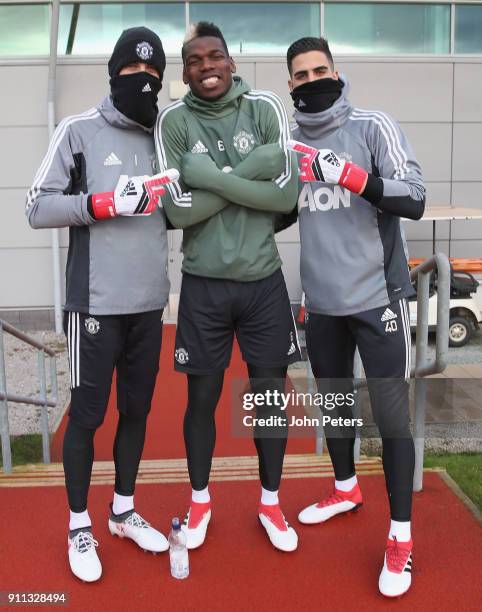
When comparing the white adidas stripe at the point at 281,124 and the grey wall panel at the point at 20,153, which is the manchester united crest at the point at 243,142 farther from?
the grey wall panel at the point at 20,153

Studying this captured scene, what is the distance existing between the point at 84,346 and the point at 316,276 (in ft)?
3.25

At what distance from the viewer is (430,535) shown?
9.22ft

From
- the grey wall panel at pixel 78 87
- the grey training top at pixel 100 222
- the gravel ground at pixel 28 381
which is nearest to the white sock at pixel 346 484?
the grey training top at pixel 100 222

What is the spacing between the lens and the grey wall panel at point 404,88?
988 cm

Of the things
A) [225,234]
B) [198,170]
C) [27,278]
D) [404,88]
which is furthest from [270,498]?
[404,88]

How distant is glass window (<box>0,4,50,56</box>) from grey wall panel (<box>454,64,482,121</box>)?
253 inches

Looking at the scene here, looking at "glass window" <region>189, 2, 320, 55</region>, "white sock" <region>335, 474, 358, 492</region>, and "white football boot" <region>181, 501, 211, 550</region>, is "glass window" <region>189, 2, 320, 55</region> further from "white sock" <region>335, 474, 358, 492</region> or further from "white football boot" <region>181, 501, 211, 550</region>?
"white football boot" <region>181, 501, 211, 550</region>

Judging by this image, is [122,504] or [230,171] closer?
[230,171]

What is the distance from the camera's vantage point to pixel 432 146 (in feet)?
33.3

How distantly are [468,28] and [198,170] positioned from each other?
9352mm

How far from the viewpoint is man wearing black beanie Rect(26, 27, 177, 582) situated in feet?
7.94

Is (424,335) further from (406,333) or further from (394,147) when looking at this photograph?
(394,147)

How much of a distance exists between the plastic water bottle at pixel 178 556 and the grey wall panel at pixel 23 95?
28.6 feet

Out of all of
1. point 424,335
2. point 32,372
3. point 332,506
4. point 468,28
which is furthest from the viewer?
point 468,28
